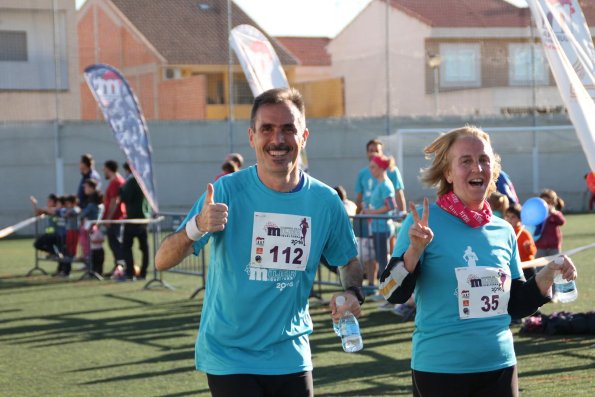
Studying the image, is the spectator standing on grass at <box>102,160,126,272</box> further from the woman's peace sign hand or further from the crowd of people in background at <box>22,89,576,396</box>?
the woman's peace sign hand

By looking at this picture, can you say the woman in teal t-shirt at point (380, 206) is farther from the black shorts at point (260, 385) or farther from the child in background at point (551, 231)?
the black shorts at point (260, 385)

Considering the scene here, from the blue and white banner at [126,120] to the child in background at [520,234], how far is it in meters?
6.89

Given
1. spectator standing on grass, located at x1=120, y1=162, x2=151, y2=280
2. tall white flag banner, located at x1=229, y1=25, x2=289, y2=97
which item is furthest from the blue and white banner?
tall white flag banner, located at x1=229, y1=25, x2=289, y2=97

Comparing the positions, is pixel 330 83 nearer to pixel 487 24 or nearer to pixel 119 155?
pixel 487 24

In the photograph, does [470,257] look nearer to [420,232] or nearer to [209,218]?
[420,232]

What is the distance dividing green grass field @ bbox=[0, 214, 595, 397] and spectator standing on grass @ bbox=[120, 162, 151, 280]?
1.45 m

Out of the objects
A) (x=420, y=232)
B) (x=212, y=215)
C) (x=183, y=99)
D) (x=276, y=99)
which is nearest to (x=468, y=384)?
(x=420, y=232)

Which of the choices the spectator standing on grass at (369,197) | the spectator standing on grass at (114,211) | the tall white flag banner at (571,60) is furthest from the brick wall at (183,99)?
the tall white flag banner at (571,60)

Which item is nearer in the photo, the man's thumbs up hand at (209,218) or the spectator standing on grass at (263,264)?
the man's thumbs up hand at (209,218)

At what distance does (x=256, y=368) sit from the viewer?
14.4ft

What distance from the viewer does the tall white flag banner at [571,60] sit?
6816 millimetres

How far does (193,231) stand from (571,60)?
3.65 meters

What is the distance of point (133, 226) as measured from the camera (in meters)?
17.0

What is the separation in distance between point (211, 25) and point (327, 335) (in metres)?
20.2
